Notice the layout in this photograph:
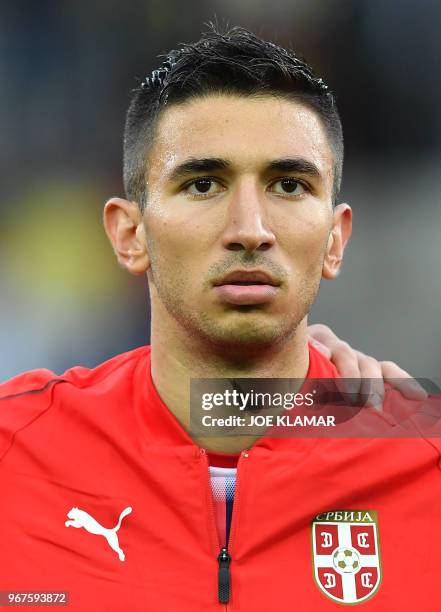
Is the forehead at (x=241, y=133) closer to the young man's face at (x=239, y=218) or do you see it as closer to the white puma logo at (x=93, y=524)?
the young man's face at (x=239, y=218)

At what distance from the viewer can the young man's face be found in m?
1.85

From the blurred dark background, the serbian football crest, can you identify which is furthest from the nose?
the blurred dark background

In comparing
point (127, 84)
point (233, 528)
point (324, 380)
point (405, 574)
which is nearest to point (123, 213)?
point (324, 380)

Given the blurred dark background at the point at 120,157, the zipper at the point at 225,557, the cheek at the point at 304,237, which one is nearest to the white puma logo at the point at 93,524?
the zipper at the point at 225,557

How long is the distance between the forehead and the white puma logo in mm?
915

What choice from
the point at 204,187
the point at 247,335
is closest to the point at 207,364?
the point at 247,335

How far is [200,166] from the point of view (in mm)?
1932

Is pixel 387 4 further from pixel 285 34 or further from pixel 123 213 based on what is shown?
pixel 123 213

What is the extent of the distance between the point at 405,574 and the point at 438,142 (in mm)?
4348

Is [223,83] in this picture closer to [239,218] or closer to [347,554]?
[239,218]

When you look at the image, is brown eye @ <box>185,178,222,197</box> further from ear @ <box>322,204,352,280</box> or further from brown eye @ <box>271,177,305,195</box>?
ear @ <box>322,204,352,280</box>

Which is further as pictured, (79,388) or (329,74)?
Result: (329,74)

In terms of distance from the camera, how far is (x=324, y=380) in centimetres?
216

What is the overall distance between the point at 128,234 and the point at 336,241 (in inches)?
24.2
